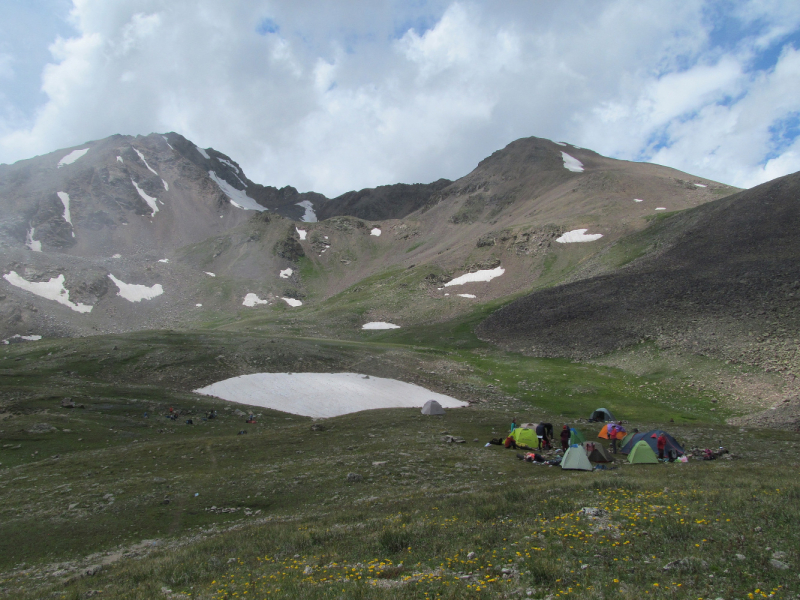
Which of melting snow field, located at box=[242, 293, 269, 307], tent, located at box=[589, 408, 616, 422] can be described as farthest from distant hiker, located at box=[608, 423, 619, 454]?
melting snow field, located at box=[242, 293, 269, 307]

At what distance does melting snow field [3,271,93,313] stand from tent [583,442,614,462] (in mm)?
129826

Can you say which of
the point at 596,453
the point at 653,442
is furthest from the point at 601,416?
the point at 596,453

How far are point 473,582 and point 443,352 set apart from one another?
62.5 m

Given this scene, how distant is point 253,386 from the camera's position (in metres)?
45.6

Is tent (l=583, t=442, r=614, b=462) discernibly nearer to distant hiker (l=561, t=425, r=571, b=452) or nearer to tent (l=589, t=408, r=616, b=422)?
distant hiker (l=561, t=425, r=571, b=452)

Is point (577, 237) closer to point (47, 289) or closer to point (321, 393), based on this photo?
point (321, 393)

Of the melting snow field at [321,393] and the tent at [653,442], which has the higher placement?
the melting snow field at [321,393]

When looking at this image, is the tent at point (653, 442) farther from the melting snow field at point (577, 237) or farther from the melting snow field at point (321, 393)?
the melting snow field at point (577, 237)

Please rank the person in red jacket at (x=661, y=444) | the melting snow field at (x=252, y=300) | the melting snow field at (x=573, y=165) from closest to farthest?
1. the person in red jacket at (x=661, y=444)
2. the melting snow field at (x=252, y=300)
3. the melting snow field at (x=573, y=165)

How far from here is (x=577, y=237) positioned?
391ft

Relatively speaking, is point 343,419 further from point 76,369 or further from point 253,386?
point 76,369

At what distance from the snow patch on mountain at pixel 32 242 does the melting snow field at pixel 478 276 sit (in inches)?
5914

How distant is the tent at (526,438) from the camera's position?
29.0 m

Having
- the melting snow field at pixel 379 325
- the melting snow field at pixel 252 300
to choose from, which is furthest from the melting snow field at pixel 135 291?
the melting snow field at pixel 379 325
